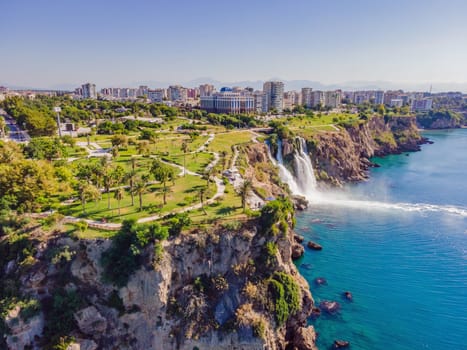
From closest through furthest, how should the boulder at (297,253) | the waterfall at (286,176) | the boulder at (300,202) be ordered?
the boulder at (297,253) → the boulder at (300,202) → the waterfall at (286,176)

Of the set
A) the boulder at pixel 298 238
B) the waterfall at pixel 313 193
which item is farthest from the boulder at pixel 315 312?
the waterfall at pixel 313 193

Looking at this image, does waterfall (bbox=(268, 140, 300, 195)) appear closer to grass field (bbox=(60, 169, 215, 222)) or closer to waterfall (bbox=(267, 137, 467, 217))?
waterfall (bbox=(267, 137, 467, 217))

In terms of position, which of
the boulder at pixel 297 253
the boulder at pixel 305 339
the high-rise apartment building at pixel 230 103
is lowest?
the boulder at pixel 305 339

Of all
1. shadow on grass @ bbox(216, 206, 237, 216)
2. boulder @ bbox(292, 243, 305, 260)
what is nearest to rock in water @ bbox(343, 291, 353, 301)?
boulder @ bbox(292, 243, 305, 260)

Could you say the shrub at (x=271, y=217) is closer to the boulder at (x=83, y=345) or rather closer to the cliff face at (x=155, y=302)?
the cliff face at (x=155, y=302)

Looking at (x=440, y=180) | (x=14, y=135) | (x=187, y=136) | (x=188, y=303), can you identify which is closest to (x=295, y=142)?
(x=187, y=136)

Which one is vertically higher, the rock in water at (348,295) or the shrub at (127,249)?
the shrub at (127,249)
